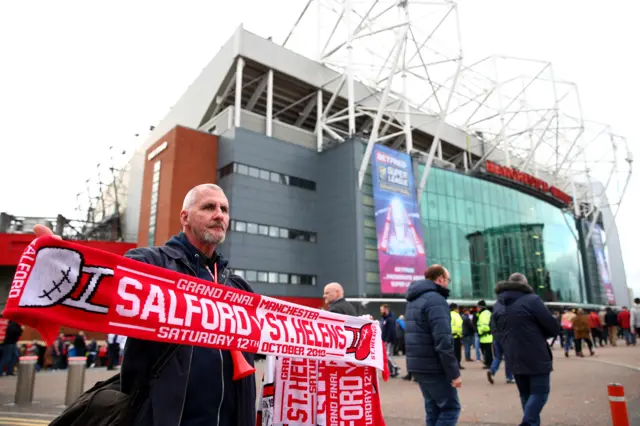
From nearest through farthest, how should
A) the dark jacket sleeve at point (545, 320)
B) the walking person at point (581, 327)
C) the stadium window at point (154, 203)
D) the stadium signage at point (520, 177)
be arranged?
the dark jacket sleeve at point (545, 320) < the walking person at point (581, 327) < the stadium window at point (154, 203) < the stadium signage at point (520, 177)

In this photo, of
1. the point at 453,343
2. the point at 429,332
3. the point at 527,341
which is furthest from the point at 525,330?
the point at 429,332

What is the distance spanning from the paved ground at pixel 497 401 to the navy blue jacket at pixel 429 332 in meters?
1.91

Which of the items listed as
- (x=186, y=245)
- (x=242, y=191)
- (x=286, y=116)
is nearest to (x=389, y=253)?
(x=242, y=191)

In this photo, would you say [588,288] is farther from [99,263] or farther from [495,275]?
[99,263]

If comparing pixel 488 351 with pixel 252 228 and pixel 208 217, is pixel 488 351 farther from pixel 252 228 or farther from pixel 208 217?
pixel 252 228

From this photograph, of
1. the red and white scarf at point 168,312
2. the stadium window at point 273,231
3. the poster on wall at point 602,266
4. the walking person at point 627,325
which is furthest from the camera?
the poster on wall at point 602,266

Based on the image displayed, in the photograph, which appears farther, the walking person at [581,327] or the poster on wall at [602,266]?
the poster on wall at [602,266]

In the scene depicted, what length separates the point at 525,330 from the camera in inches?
196

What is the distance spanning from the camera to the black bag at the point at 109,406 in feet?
6.13

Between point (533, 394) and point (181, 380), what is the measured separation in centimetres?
404

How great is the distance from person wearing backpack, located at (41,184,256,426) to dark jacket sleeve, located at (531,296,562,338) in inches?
145

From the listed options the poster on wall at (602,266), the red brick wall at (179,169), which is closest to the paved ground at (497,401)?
the red brick wall at (179,169)

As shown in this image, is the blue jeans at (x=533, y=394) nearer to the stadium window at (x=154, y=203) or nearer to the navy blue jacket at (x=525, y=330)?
the navy blue jacket at (x=525, y=330)

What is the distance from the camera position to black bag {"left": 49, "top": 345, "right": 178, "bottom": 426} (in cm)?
187
